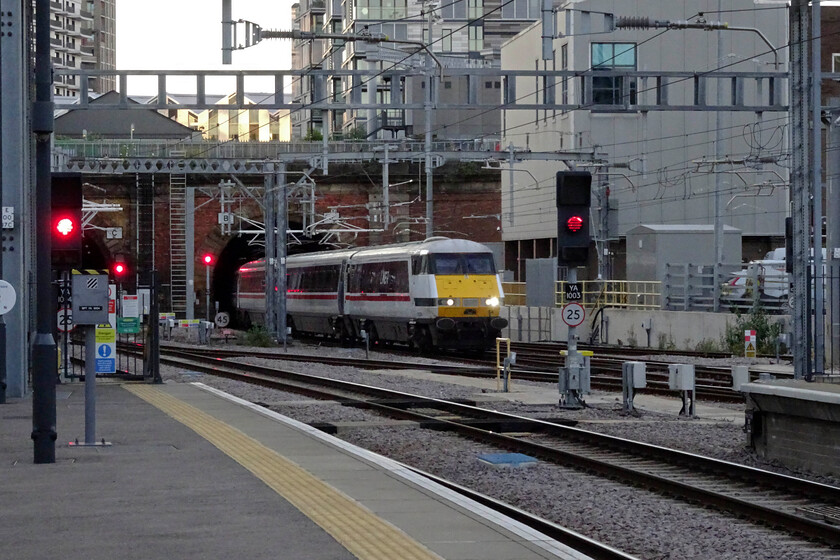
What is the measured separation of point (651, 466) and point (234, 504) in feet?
18.8

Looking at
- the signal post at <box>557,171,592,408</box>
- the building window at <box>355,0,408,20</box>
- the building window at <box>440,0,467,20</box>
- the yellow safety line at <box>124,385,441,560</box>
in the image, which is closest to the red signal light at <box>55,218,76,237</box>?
the yellow safety line at <box>124,385,441,560</box>

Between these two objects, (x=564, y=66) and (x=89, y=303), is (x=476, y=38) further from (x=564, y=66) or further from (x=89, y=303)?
(x=89, y=303)

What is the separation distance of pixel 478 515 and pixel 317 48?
96634 mm

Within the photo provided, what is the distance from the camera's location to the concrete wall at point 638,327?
125 feet

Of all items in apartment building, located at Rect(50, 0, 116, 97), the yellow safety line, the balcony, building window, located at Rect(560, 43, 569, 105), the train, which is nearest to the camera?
the yellow safety line

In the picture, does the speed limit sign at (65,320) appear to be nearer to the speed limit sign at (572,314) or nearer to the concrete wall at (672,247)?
the speed limit sign at (572,314)

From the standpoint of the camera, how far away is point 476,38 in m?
92.3

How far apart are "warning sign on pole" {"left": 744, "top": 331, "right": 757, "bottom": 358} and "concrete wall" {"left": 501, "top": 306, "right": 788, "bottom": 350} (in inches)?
84.8

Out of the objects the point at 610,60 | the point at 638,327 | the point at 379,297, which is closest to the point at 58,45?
the point at 610,60

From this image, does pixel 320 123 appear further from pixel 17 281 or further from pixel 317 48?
pixel 17 281

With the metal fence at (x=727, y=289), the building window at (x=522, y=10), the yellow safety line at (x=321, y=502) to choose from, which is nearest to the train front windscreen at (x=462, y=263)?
the metal fence at (x=727, y=289)

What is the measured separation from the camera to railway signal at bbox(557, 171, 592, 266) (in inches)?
781

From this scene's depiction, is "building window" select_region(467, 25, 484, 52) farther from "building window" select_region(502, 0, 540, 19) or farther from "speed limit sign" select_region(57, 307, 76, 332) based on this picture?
"speed limit sign" select_region(57, 307, 76, 332)

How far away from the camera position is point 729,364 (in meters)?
30.6
